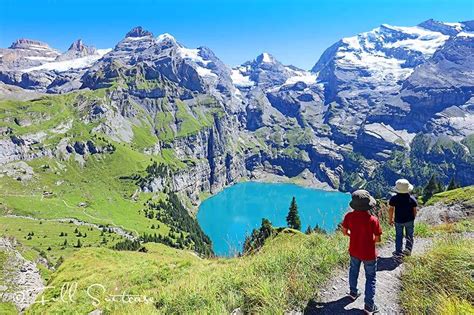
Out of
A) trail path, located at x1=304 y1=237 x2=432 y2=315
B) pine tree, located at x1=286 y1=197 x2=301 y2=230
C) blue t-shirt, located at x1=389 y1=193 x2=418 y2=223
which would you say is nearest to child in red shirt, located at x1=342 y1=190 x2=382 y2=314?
trail path, located at x1=304 y1=237 x2=432 y2=315

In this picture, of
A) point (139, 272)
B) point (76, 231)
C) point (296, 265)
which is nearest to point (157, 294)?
point (296, 265)

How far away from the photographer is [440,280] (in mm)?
9336

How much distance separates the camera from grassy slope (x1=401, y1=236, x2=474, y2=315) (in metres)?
8.39

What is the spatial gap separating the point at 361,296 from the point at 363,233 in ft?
6.20

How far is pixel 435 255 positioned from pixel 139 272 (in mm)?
15004

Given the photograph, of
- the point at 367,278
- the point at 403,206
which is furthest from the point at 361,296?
the point at 403,206

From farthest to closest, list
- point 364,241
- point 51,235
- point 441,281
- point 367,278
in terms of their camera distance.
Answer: point 51,235 → point 364,241 → point 367,278 → point 441,281

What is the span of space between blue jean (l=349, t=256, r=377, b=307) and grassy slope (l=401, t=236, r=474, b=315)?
839mm

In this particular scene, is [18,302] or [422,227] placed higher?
[422,227]

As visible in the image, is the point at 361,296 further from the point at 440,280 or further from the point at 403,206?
the point at 403,206

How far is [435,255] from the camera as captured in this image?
1022 cm

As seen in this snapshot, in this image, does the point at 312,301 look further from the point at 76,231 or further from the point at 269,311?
the point at 76,231

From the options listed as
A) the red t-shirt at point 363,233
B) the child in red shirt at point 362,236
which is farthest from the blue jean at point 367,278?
the red t-shirt at point 363,233

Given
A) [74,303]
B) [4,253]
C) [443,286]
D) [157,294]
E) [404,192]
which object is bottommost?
[4,253]
